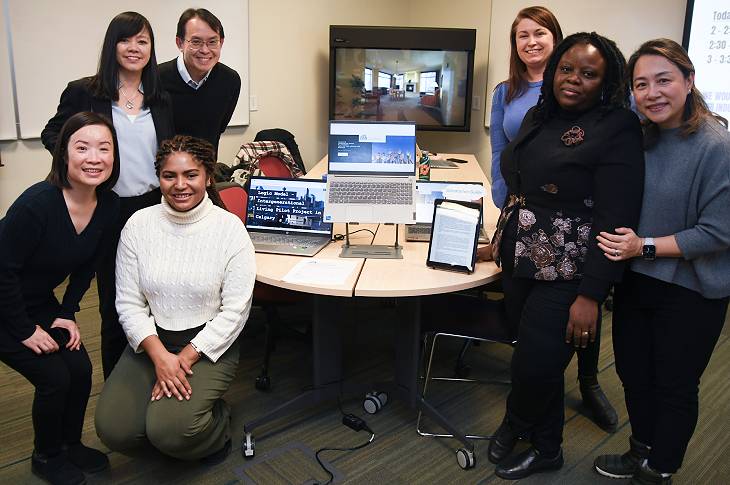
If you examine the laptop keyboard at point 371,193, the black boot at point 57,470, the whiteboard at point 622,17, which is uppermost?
the whiteboard at point 622,17

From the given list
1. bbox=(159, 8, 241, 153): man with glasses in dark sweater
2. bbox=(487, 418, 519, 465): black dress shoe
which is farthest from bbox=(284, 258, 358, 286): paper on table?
bbox=(159, 8, 241, 153): man with glasses in dark sweater

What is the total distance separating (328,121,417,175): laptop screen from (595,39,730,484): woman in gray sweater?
88 cm

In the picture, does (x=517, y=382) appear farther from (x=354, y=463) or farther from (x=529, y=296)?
(x=354, y=463)

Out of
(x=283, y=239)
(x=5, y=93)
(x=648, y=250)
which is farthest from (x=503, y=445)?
(x=5, y=93)

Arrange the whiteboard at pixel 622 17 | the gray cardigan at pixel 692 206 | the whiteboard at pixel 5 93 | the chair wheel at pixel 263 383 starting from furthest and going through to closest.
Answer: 1. the whiteboard at pixel 622 17
2. the whiteboard at pixel 5 93
3. the chair wheel at pixel 263 383
4. the gray cardigan at pixel 692 206

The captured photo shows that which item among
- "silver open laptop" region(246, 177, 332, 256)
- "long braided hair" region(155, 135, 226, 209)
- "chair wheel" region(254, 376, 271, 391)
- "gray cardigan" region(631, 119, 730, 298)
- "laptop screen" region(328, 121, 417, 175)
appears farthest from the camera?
"chair wheel" region(254, 376, 271, 391)

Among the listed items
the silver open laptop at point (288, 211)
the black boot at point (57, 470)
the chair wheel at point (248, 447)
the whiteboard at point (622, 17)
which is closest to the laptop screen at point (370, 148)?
the silver open laptop at point (288, 211)

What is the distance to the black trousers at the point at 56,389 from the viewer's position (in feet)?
6.34

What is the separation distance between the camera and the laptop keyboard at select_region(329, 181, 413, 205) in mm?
2340

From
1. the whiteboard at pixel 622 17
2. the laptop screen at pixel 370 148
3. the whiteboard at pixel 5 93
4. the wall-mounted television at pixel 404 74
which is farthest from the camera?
the wall-mounted television at pixel 404 74

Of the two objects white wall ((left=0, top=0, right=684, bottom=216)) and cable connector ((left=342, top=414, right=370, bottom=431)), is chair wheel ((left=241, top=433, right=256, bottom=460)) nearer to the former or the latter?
cable connector ((left=342, top=414, right=370, bottom=431))

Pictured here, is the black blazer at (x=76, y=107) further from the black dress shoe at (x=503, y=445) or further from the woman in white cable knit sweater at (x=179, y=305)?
the black dress shoe at (x=503, y=445)

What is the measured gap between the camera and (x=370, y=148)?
7.89 ft

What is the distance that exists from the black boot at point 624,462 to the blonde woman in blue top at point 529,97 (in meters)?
0.28
